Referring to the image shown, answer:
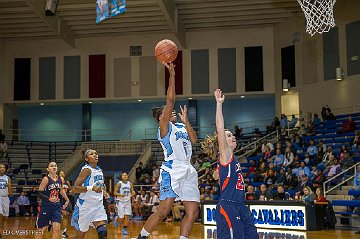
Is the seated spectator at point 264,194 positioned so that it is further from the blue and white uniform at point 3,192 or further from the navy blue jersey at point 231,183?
the navy blue jersey at point 231,183

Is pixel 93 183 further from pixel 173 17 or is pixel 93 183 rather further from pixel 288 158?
pixel 173 17

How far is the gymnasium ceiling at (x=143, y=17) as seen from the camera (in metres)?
24.4

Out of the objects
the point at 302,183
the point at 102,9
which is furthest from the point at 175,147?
the point at 302,183

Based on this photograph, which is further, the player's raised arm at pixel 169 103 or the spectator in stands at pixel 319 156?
the spectator in stands at pixel 319 156

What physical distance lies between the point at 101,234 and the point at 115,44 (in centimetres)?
2308

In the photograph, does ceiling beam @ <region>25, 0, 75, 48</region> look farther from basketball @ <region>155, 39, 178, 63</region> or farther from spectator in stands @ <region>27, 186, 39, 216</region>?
basketball @ <region>155, 39, 178, 63</region>

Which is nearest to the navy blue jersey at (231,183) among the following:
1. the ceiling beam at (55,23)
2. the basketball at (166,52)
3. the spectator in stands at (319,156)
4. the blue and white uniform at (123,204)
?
the basketball at (166,52)

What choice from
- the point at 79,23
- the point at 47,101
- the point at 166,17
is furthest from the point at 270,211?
the point at 47,101

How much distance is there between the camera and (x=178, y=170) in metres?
6.48

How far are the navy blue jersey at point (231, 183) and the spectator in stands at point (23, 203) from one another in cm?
2023

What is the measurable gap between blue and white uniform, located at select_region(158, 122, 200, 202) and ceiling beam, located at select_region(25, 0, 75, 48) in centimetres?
1842

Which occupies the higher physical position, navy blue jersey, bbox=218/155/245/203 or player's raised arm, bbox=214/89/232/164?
player's raised arm, bbox=214/89/232/164

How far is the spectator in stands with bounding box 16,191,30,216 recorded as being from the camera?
24047 mm

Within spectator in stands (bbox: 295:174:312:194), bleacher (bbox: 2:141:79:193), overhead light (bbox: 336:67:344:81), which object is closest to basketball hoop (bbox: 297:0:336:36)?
spectator in stands (bbox: 295:174:312:194)
